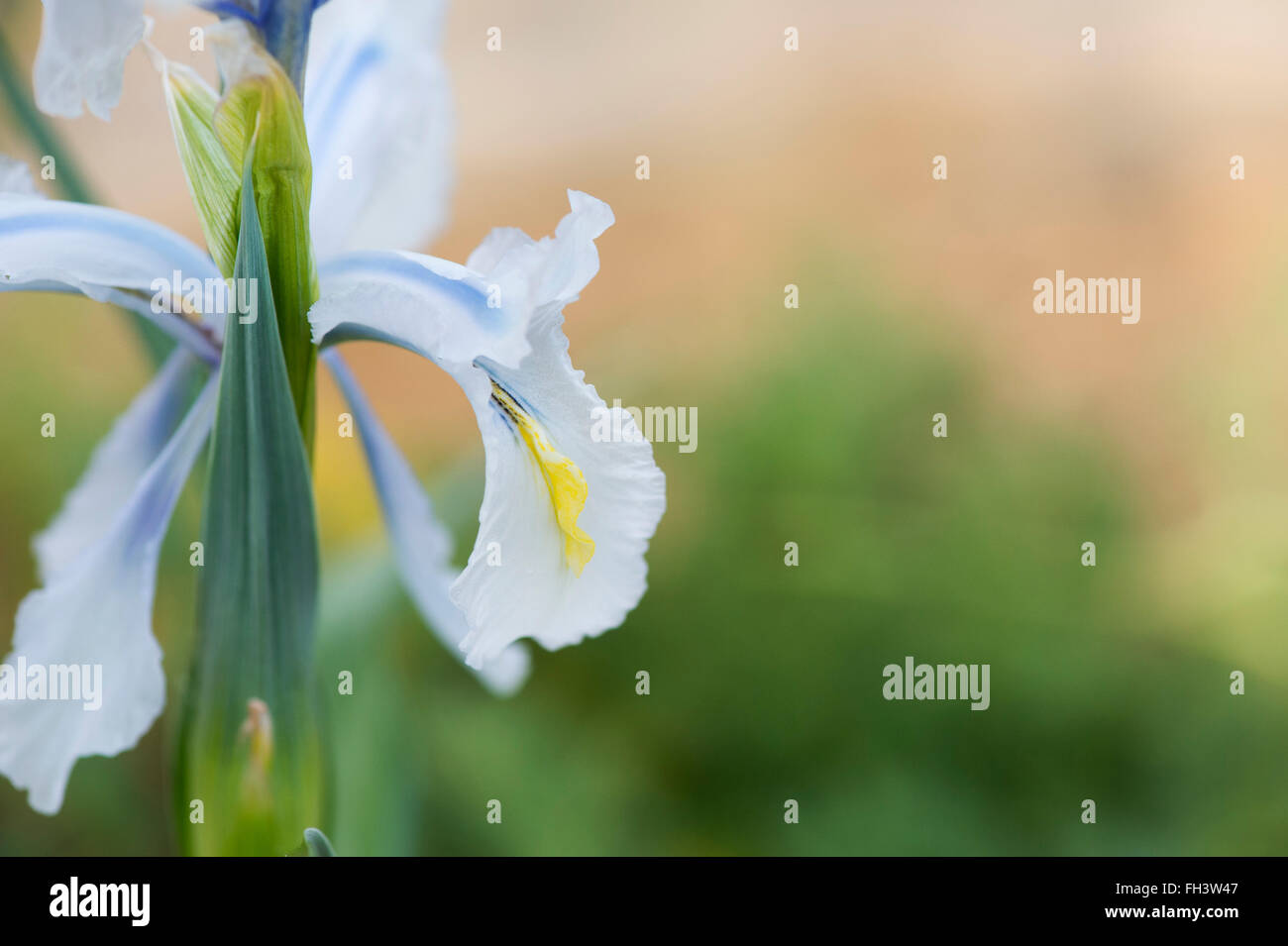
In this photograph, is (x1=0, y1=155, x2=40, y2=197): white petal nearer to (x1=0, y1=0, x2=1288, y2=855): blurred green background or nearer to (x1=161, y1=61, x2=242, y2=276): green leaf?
(x1=161, y1=61, x2=242, y2=276): green leaf

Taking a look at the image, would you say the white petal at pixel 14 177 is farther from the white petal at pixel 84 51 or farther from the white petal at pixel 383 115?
the white petal at pixel 383 115

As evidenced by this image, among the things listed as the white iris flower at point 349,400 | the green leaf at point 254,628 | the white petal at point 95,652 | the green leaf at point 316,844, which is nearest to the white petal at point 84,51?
the white iris flower at point 349,400

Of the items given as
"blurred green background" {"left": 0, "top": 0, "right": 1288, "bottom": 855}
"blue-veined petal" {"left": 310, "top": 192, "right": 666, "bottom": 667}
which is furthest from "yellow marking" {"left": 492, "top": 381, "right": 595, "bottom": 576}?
"blurred green background" {"left": 0, "top": 0, "right": 1288, "bottom": 855}

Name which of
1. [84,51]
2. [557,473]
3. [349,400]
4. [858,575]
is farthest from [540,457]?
[858,575]

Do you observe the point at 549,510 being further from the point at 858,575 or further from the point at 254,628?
the point at 858,575

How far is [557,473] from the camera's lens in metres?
0.61

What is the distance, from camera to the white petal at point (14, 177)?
64 centimetres

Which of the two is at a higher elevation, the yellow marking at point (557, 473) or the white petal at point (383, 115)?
the white petal at point (383, 115)

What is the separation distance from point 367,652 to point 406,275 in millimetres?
704

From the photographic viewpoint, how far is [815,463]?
Result: 1.68m

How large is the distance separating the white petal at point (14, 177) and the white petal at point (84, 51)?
6 centimetres

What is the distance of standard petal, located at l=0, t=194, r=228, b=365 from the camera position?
0.58 meters
